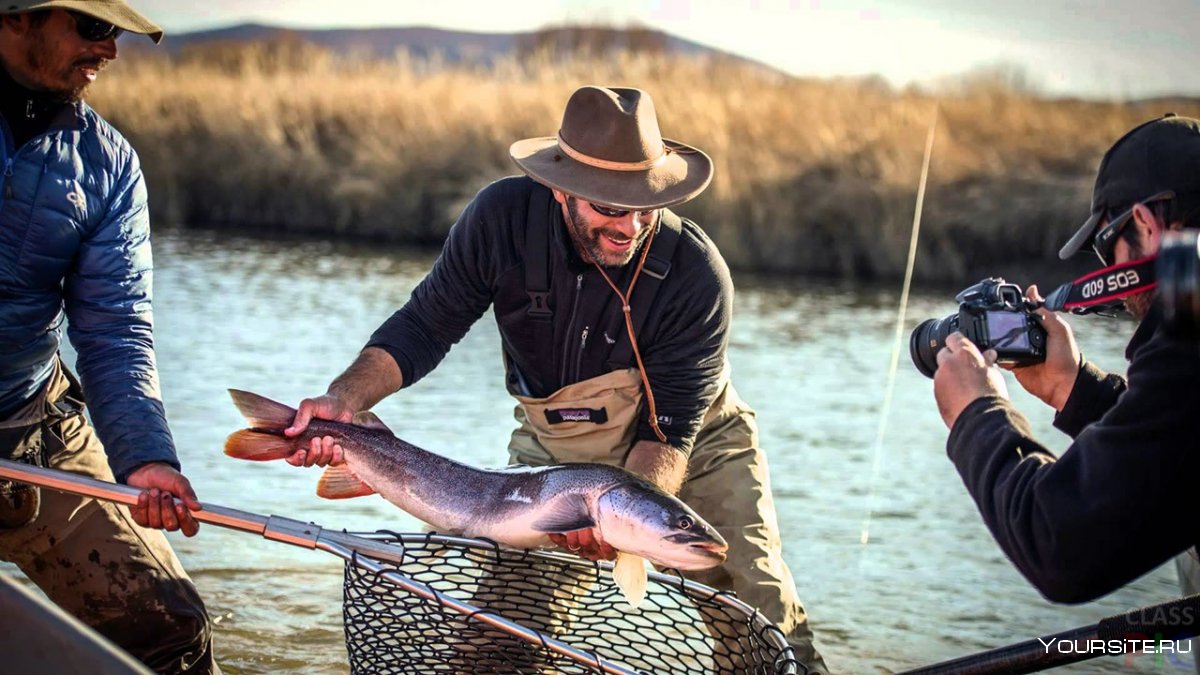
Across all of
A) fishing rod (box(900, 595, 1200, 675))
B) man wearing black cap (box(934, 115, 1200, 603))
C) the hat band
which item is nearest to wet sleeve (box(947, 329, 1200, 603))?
man wearing black cap (box(934, 115, 1200, 603))

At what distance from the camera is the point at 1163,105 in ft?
62.0

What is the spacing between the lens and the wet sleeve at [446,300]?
472cm

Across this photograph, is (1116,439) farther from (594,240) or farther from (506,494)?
(594,240)

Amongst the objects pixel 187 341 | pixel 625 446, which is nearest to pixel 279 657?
pixel 625 446

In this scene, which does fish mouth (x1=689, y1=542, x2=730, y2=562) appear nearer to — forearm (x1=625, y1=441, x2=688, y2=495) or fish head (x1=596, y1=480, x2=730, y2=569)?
fish head (x1=596, y1=480, x2=730, y2=569)

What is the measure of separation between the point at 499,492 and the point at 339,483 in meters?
0.49

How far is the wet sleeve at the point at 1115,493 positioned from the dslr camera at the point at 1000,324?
1.48 ft

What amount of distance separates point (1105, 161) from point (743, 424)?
1958 millimetres

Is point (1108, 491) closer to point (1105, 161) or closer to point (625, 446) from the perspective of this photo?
point (1105, 161)

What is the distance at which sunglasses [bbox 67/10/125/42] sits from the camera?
4.08 metres

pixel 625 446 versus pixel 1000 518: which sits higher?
pixel 1000 518

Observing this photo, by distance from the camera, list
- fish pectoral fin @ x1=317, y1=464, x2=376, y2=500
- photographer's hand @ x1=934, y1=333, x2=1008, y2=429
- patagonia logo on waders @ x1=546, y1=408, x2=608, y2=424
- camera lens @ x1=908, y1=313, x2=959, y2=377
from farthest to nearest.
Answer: patagonia logo on waders @ x1=546, y1=408, x2=608, y2=424, fish pectoral fin @ x1=317, y1=464, x2=376, y2=500, camera lens @ x1=908, y1=313, x2=959, y2=377, photographer's hand @ x1=934, y1=333, x2=1008, y2=429

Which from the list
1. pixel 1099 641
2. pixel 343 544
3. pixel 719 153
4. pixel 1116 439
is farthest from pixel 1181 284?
pixel 719 153

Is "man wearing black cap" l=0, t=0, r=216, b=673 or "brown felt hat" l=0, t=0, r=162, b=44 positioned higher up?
"brown felt hat" l=0, t=0, r=162, b=44
